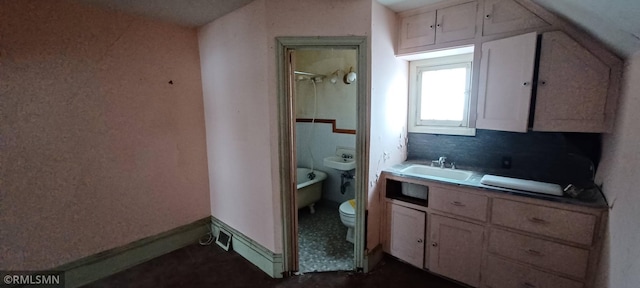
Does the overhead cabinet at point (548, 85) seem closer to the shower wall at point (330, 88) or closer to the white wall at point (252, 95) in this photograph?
the white wall at point (252, 95)

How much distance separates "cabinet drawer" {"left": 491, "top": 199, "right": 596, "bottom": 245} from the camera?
4.98ft

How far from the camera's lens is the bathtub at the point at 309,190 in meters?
3.29

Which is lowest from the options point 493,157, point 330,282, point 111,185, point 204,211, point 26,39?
point 330,282

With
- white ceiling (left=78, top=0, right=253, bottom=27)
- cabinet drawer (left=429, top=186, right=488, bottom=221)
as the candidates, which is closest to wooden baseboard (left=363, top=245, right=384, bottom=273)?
cabinet drawer (left=429, top=186, right=488, bottom=221)

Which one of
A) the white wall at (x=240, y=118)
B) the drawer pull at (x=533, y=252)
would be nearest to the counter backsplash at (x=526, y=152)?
the drawer pull at (x=533, y=252)

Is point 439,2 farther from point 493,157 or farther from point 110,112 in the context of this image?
point 110,112

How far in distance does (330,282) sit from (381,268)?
1.57 feet

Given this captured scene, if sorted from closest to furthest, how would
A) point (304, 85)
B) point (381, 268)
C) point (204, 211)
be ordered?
point (381, 268)
point (204, 211)
point (304, 85)

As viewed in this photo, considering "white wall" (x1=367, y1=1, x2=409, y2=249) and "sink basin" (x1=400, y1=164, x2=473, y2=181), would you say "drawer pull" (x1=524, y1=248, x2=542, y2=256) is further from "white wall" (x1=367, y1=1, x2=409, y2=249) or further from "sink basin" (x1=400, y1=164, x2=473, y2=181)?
"white wall" (x1=367, y1=1, x2=409, y2=249)

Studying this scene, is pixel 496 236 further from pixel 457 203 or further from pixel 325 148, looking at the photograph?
pixel 325 148

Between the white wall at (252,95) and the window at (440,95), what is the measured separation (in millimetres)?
879

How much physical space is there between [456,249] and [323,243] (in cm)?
126

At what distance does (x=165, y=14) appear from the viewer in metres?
Answer: 2.20

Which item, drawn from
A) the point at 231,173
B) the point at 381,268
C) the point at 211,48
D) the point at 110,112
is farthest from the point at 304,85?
the point at 381,268
